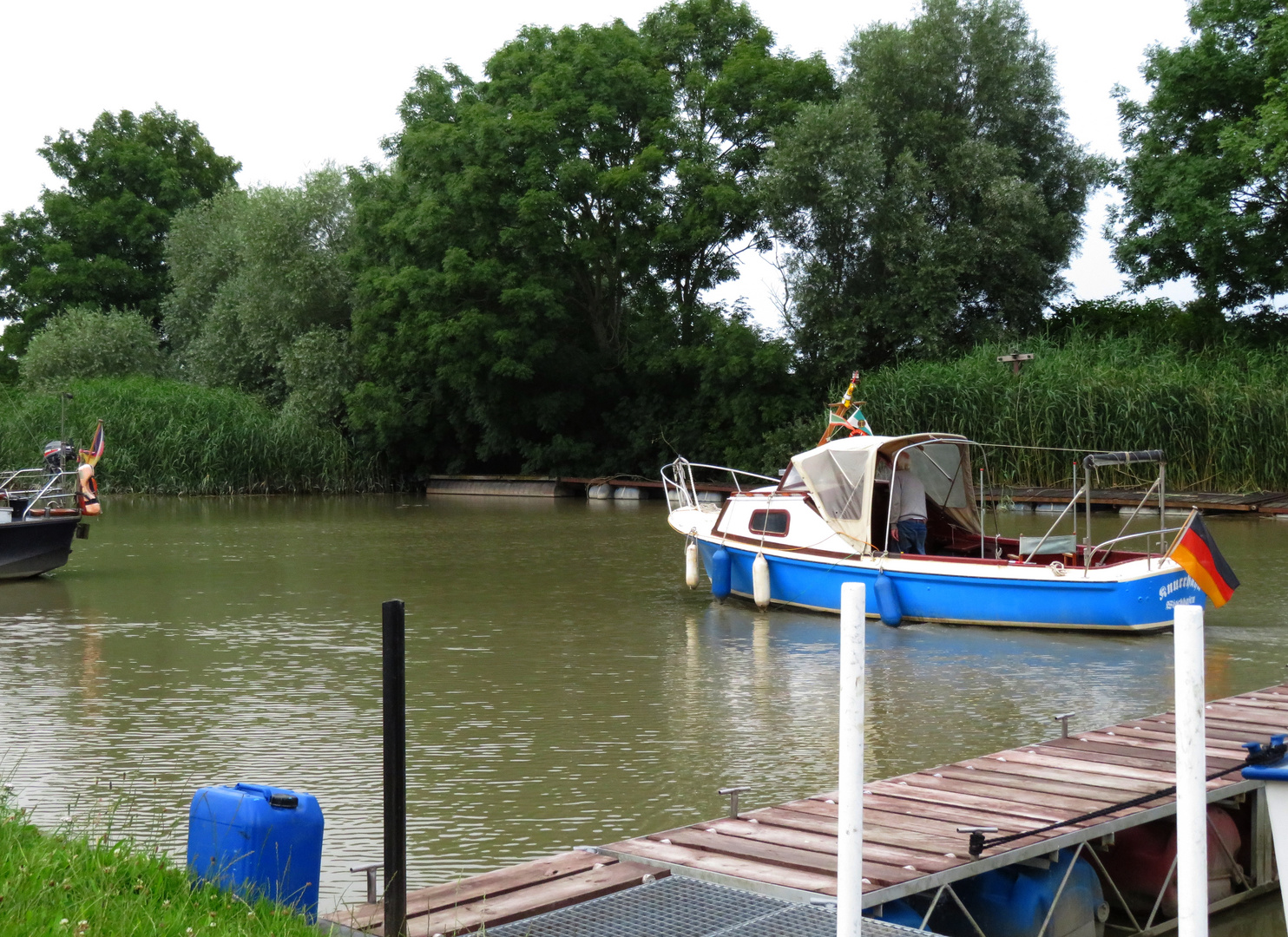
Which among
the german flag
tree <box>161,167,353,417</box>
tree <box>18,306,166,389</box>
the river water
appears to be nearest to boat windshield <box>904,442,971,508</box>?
the river water

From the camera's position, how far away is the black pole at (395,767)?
4.87m

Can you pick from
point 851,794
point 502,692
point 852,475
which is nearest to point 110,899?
point 851,794

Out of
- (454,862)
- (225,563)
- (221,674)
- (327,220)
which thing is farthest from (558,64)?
(454,862)

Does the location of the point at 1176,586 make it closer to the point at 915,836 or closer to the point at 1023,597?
the point at 1023,597

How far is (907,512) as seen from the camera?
51.2 ft

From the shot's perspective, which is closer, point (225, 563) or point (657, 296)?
point (225, 563)

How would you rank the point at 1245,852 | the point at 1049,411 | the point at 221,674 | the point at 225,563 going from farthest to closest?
the point at 1049,411, the point at 225,563, the point at 221,674, the point at 1245,852

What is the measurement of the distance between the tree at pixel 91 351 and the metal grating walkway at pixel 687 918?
49.0 metres

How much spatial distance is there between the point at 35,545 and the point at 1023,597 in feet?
43.0

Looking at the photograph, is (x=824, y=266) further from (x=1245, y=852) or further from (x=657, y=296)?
(x=1245, y=852)

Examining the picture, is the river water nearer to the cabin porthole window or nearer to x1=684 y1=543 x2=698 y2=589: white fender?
x1=684 y1=543 x2=698 y2=589: white fender

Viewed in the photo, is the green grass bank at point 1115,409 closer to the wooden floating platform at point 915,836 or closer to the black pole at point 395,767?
the wooden floating platform at point 915,836

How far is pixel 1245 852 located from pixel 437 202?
37429 mm

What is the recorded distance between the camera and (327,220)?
47.9 meters
